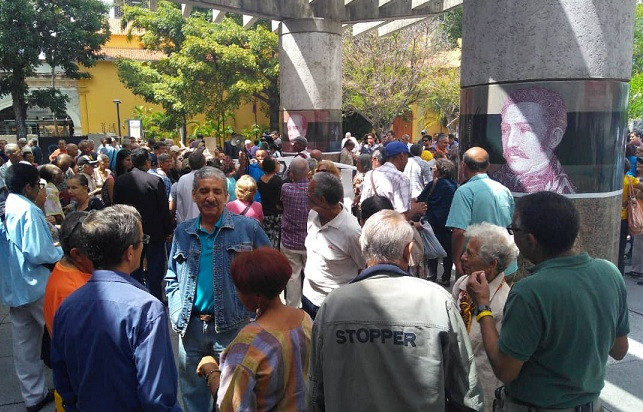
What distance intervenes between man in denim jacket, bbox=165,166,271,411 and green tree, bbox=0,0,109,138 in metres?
26.5

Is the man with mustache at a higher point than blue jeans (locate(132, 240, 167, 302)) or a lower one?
higher

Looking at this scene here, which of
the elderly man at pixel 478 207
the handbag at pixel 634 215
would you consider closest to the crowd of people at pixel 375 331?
the elderly man at pixel 478 207

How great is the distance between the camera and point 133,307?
88.1 inches

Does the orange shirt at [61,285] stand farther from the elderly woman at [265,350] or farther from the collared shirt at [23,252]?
the collared shirt at [23,252]

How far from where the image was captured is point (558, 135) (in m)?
5.10

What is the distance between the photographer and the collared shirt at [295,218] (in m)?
5.56

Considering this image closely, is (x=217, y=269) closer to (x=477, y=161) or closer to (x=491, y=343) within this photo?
(x=491, y=343)

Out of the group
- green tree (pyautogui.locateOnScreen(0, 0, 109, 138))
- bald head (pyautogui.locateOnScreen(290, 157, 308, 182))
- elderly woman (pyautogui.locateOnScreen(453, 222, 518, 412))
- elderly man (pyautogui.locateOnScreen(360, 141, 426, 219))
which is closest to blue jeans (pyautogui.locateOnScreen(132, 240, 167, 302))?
bald head (pyautogui.locateOnScreen(290, 157, 308, 182))

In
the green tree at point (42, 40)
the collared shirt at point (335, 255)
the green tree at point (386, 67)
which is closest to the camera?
the collared shirt at point (335, 255)

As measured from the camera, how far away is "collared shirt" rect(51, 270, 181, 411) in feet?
7.29

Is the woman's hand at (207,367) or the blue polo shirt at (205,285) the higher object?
the blue polo shirt at (205,285)

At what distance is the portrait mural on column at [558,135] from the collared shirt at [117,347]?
158 inches

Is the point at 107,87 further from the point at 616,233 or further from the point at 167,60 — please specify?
the point at 616,233

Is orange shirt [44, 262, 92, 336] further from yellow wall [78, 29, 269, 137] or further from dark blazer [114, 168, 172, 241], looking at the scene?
yellow wall [78, 29, 269, 137]
